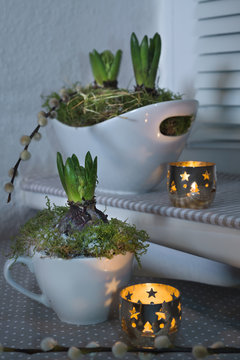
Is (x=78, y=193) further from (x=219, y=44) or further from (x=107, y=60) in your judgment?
(x=219, y=44)

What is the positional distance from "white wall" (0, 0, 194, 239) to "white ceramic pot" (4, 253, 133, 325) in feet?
1.12

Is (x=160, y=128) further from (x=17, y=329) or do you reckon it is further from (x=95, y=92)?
(x=17, y=329)

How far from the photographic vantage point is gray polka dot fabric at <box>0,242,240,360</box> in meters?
0.44

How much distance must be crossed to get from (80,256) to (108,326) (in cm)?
8

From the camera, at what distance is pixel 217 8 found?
2.61 ft

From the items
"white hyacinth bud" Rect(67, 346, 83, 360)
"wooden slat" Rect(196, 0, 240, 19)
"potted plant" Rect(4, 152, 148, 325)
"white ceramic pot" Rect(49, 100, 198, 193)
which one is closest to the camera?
"white hyacinth bud" Rect(67, 346, 83, 360)

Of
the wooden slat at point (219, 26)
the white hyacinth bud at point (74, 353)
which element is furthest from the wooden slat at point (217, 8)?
the white hyacinth bud at point (74, 353)

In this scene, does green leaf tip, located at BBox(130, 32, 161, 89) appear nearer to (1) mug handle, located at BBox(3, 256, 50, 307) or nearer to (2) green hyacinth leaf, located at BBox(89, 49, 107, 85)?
(2) green hyacinth leaf, located at BBox(89, 49, 107, 85)

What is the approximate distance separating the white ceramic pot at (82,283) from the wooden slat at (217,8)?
47cm

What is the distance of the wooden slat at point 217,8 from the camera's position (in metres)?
0.77

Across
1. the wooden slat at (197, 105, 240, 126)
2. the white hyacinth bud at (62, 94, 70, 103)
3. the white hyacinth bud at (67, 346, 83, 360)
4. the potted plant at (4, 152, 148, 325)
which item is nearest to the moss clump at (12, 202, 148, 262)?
the potted plant at (4, 152, 148, 325)

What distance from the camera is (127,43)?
934mm

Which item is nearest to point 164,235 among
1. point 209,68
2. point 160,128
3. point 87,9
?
point 160,128

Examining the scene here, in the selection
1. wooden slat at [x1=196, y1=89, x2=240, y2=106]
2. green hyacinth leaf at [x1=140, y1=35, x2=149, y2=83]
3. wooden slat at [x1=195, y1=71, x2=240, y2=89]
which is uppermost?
green hyacinth leaf at [x1=140, y1=35, x2=149, y2=83]
